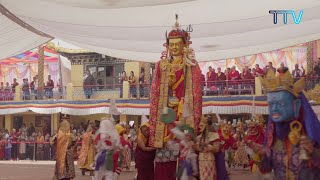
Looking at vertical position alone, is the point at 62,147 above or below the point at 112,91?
below

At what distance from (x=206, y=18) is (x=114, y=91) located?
1740 cm

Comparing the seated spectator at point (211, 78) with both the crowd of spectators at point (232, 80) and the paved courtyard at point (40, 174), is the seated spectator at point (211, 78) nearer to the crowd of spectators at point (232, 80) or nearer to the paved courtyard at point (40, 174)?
the crowd of spectators at point (232, 80)

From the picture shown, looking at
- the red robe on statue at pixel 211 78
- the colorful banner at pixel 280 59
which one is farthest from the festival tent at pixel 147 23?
the colorful banner at pixel 280 59

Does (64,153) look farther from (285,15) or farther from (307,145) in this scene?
(307,145)

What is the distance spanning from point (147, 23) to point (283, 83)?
570 cm

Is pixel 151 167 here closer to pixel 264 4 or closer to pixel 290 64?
pixel 264 4

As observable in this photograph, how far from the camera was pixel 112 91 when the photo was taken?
27078 mm

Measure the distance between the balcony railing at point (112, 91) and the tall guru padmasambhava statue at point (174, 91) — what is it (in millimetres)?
13493

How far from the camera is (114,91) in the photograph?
2700 centimetres

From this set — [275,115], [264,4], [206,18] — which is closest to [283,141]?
[275,115]

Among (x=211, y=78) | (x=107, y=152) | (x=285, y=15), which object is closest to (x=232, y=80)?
(x=211, y=78)

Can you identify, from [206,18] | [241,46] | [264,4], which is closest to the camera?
[264,4]

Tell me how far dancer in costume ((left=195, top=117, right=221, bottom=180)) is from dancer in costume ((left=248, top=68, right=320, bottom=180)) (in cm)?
166

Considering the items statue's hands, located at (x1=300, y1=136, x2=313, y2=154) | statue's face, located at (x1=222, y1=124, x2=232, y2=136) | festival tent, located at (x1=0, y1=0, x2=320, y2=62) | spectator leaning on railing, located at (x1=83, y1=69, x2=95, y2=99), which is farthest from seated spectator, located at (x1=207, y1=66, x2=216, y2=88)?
statue's hands, located at (x1=300, y1=136, x2=313, y2=154)
